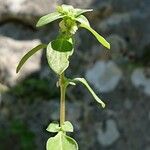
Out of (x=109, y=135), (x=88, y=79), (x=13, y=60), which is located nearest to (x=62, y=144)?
(x=109, y=135)

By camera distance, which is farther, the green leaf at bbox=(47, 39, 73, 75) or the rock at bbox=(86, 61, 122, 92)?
the rock at bbox=(86, 61, 122, 92)

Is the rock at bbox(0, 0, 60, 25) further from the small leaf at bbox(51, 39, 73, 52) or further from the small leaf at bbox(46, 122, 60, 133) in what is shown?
the small leaf at bbox(51, 39, 73, 52)

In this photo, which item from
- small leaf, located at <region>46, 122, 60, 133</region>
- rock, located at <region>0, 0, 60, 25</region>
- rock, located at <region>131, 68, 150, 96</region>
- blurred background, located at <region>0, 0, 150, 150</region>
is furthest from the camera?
rock, located at <region>0, 0, 60, 25</region>

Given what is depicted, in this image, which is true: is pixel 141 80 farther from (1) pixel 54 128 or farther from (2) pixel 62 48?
(2) pixel 62 48

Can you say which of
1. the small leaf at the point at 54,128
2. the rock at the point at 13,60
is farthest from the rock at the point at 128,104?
the small leaf at the point at 54,128

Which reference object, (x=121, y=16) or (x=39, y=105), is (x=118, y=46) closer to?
(x=121, y=16)

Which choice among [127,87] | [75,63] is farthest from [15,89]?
[127,87]

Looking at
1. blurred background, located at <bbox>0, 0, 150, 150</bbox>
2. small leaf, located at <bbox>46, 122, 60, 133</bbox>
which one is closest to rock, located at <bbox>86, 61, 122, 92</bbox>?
blurred background, located at <bbox>0, 0, 150, 150</bbox>

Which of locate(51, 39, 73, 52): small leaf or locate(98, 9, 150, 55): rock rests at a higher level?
locate(98, 9, 150, 55): rock
